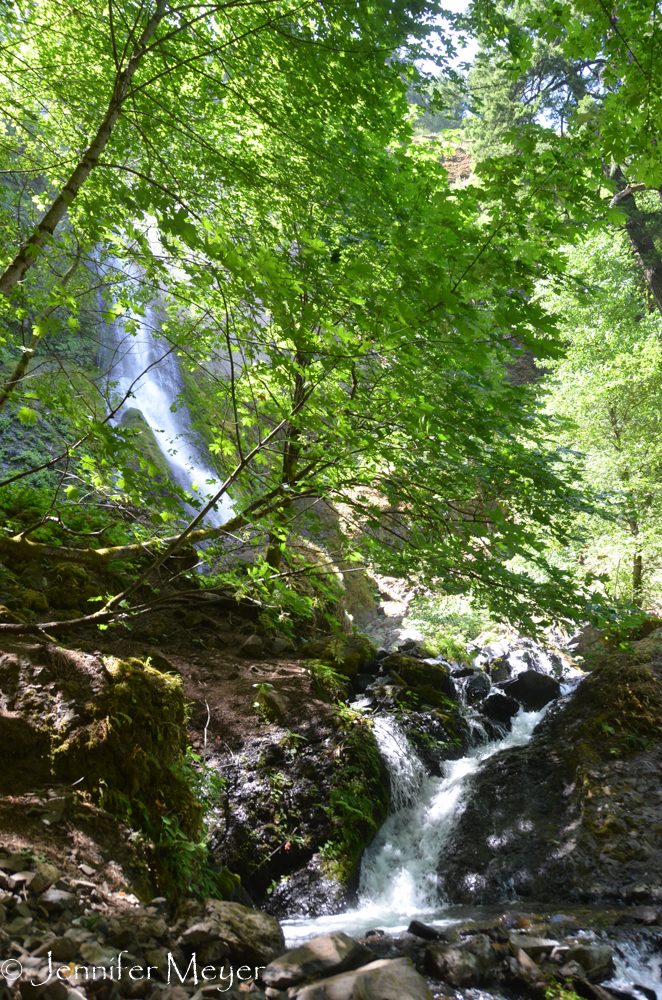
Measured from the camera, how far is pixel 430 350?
10.6ft

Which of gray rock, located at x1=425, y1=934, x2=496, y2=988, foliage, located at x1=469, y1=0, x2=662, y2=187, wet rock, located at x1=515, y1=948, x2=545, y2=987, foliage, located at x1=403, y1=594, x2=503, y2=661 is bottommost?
wet rock, located at x1=515, y1=948, x2=545, y2=987

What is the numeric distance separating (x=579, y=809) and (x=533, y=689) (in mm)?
4077

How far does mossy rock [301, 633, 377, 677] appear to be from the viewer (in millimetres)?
8180

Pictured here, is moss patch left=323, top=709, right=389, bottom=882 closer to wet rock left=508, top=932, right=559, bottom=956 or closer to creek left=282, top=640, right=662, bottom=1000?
creek left=282, top=640, right=662, bottom=1000

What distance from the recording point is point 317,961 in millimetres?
2793

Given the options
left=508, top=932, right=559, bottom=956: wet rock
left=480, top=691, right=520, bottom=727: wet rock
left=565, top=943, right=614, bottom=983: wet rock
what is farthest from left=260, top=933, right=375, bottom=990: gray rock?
left=480, top=691, right=520, bottom=727: wet rock

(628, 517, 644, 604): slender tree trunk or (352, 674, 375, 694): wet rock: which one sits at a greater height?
(628, 517, 644, 604): slender tree trunk

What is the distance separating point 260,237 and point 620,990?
5.70 meters

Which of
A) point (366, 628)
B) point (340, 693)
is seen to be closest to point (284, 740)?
point (340, 693)

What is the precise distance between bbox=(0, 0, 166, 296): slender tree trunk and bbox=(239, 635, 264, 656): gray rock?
5.87m

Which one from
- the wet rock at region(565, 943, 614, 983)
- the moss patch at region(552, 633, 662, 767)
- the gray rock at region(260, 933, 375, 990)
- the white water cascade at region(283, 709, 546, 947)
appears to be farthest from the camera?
the moss patch at region(552, 633, 662, 767)

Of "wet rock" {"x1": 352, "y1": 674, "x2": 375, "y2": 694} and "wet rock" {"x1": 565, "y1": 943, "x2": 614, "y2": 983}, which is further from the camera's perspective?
"wet rock" {"x1": 352, "y1": 674, "x2": 375, "y2": 694}

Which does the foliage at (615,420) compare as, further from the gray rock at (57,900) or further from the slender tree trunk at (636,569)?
the gray rock at (57,900)

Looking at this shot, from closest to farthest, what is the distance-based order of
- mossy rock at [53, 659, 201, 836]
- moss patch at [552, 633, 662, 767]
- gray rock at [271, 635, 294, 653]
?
mossy rock at [53, 659, 201, 836] < moss patch at [552, 633, 662, 767] < gray rock at [271, 635, 294, 653]
